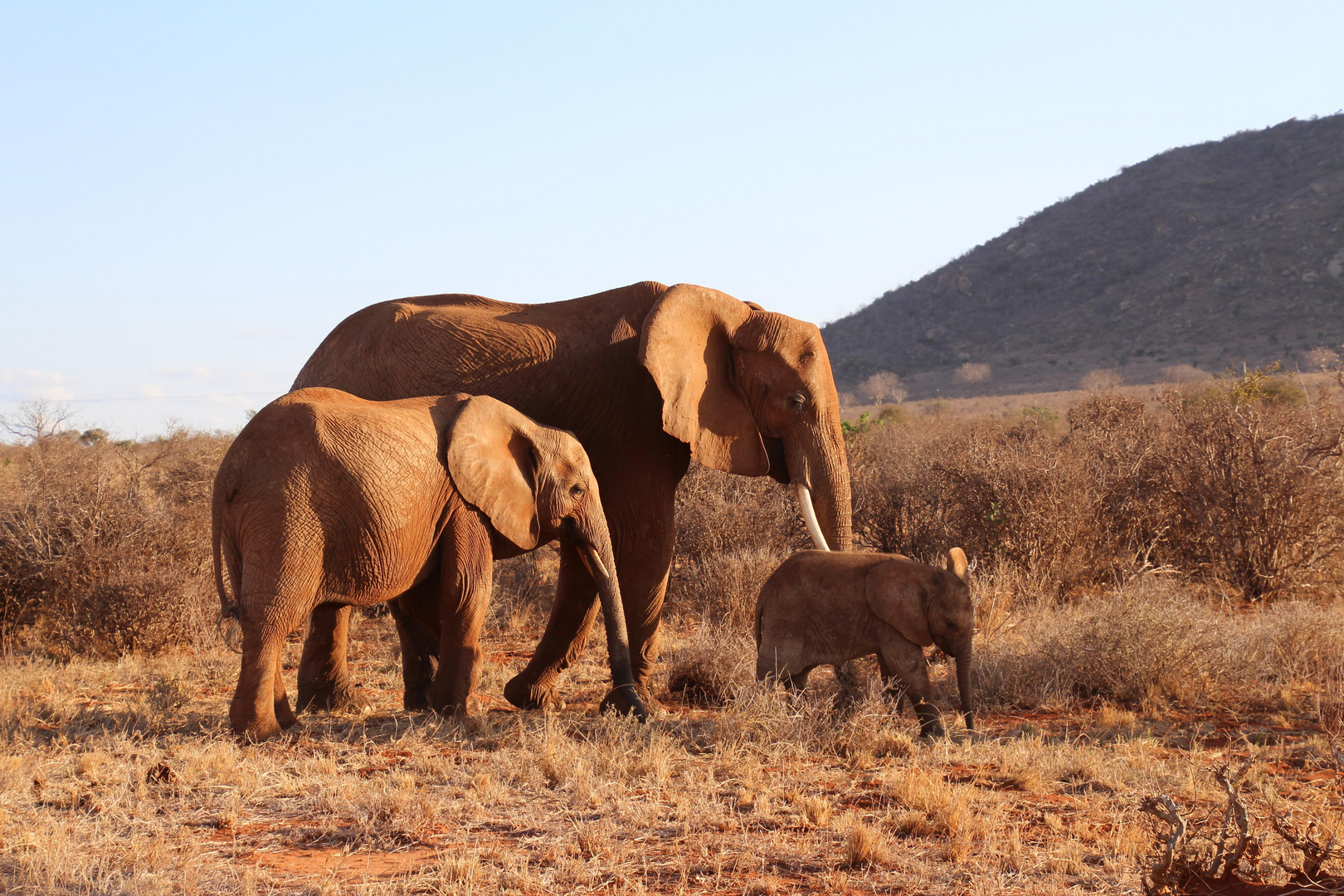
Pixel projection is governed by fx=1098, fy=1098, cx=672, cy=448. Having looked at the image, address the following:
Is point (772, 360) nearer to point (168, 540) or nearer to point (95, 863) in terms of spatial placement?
point (95, 863)

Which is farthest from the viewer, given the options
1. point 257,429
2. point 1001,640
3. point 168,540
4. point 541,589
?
point 541,589

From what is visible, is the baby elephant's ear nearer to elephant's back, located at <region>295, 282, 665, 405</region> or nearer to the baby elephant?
the baby elephant

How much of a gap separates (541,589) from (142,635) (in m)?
4.19

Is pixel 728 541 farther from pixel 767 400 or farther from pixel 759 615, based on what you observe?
pixel 759 615

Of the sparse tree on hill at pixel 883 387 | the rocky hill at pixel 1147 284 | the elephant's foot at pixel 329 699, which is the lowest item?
the elephant's foot at pixel 329 699

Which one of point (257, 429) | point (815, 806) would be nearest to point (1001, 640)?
point (815, 806)

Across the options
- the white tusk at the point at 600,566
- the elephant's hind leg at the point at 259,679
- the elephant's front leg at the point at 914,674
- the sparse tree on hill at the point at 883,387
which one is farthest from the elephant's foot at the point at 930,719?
the sparse tree on hill at the point at 883,387

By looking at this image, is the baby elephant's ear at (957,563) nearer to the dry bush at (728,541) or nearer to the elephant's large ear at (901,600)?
the elephant's large ear at (901,600)

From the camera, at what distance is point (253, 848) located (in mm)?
4629

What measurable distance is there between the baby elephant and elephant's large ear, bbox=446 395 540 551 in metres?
1.59

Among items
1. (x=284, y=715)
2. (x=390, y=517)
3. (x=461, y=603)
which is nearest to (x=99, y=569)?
(x=284, y=715)

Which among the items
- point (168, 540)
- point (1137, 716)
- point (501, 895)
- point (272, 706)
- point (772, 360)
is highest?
point (772, 360)

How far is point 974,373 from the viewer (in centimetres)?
5212

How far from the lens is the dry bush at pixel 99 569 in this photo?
30.4 ft
